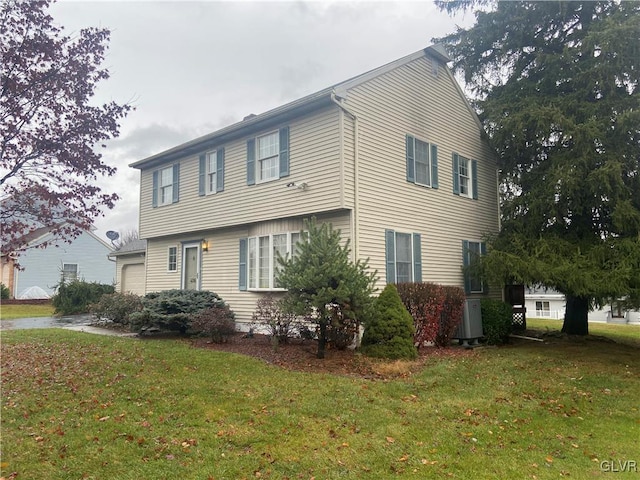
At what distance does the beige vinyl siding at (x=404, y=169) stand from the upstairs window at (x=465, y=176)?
0.20 m

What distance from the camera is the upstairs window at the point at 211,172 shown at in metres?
13.8

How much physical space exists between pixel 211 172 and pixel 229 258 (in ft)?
9.03

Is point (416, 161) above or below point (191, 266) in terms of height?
above

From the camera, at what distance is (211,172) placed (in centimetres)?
1415

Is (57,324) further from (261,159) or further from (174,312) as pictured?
(261,159)

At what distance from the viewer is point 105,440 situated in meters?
4.85

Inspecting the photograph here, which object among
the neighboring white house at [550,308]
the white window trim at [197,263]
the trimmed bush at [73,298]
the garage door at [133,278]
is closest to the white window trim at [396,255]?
the white window trim at [197,263]

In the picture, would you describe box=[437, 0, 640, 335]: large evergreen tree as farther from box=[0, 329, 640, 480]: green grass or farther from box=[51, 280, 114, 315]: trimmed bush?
box=[51, 280, 114, 315]: trimmed bush

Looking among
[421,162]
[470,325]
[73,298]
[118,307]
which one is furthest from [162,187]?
[470,325]

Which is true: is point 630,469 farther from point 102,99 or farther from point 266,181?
point 266,181

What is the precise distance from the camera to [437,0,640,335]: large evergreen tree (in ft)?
36.6

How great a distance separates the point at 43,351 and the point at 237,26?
363 inches

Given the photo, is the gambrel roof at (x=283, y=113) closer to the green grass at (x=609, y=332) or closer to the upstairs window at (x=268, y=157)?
the upstairs window at (x=268, y=157)

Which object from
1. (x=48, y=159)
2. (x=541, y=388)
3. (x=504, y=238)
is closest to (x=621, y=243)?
(x=504, y=238)
